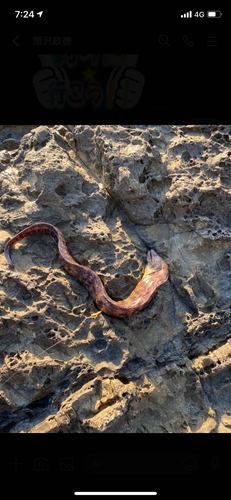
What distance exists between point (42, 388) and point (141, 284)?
176cm

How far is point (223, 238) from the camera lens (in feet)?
14.8

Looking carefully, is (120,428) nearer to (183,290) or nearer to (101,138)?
(183,290)

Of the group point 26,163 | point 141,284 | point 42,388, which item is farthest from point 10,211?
point 42,388

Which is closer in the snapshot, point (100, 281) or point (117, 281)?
point (100, 281)

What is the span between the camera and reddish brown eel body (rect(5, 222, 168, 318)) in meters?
4.01

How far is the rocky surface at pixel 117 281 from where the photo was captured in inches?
141

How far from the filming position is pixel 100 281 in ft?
13.4

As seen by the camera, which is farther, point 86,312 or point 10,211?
point 10,211

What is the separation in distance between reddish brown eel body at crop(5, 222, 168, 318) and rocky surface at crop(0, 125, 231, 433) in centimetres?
12

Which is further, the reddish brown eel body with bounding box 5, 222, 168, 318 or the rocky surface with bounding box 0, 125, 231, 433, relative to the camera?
the reddish brown eel body with bounding box 5, 222, 168, 318

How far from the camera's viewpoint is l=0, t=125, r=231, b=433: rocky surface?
3.58m

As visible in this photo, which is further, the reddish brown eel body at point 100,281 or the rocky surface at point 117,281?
the reddish brown eel body at point 100,281

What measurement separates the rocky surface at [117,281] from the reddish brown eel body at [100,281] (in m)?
0.12

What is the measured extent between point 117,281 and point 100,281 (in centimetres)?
26
